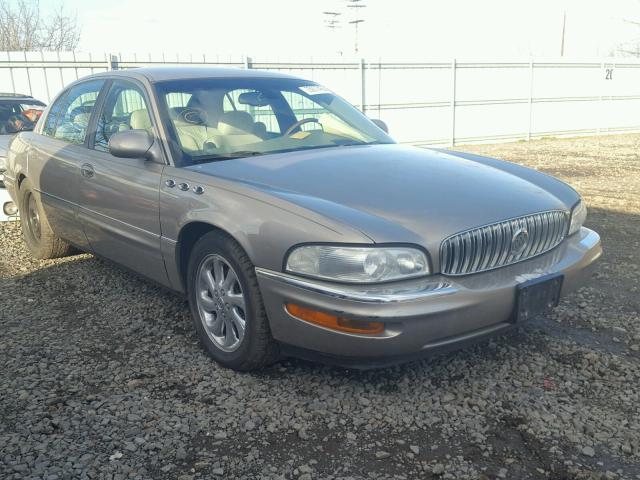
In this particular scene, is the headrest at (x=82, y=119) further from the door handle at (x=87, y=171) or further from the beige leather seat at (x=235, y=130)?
the beige leather seat at (x=235, y=130)

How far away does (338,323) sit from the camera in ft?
9.08

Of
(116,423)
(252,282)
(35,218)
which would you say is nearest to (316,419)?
(252,282)

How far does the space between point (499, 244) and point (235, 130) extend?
1809 millimetres

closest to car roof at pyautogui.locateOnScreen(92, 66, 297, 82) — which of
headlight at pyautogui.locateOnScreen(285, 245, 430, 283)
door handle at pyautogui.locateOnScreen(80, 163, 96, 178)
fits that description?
door handle at pyautogui.locateOnScreen(80, 163, 96, 178)

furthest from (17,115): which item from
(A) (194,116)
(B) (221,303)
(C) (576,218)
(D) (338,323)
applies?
(C) (576,218)

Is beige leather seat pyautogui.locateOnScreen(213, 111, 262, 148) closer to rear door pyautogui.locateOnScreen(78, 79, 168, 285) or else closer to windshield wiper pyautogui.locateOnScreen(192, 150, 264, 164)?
windshield wiper pyautogui.locateOnScreen(192, 150, 264, 164)

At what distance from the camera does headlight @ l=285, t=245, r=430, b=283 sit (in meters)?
2.74

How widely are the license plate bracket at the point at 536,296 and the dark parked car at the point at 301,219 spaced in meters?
0.01

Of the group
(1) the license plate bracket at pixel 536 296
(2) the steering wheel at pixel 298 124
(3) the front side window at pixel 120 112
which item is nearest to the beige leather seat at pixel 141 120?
(3) the front side window at pixel 120 112

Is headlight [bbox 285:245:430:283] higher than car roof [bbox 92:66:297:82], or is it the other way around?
car roof [bbox 92:66:297:82]

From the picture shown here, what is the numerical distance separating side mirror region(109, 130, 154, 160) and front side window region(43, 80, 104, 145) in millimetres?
1061

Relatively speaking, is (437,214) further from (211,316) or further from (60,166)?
(60,166)

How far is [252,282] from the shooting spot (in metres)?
3.08

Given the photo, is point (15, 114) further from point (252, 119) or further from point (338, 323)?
point (338, 323)
